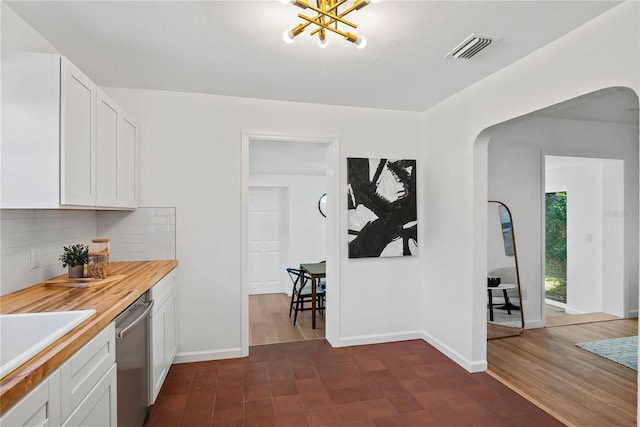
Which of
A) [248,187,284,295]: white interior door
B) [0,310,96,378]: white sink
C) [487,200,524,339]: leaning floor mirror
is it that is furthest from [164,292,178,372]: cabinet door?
[248,187,284,295]: white interior door

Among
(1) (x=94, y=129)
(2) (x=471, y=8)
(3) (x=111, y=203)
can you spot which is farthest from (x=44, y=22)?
(2) (x=471, y=8)

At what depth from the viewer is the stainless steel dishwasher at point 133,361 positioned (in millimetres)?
1732

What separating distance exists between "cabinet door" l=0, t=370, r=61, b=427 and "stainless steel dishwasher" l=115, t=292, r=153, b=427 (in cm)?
53

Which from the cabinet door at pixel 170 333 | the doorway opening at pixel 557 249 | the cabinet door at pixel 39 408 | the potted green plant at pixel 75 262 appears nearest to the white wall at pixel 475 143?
the doorway opening at pixel 557 249

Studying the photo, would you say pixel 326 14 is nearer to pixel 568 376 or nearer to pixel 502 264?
pixel 568 376

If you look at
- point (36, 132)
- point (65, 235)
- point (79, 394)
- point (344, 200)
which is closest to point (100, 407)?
point (79, 394)

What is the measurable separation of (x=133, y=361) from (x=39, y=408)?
2.97ft

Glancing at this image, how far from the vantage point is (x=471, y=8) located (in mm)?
1820

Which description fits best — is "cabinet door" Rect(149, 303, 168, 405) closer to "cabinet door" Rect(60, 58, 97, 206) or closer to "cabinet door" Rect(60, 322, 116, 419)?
"cabinet door" Rect(60, 322, 116, 419)

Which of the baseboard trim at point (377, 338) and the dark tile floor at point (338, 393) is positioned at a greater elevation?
the baseboard trim at point (377, 338)

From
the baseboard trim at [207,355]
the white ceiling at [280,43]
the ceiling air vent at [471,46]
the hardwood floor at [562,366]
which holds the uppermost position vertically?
the white ceiling at [280,43]

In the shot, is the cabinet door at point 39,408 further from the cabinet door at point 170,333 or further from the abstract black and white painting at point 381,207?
the abstract black and white painting at point 381,207

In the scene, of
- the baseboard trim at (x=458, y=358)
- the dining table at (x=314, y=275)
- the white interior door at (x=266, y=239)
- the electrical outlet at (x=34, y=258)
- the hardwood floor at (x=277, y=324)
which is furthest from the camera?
the white interior door at (x=266, y=239)

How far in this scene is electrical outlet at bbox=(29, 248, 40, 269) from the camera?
2094mm
